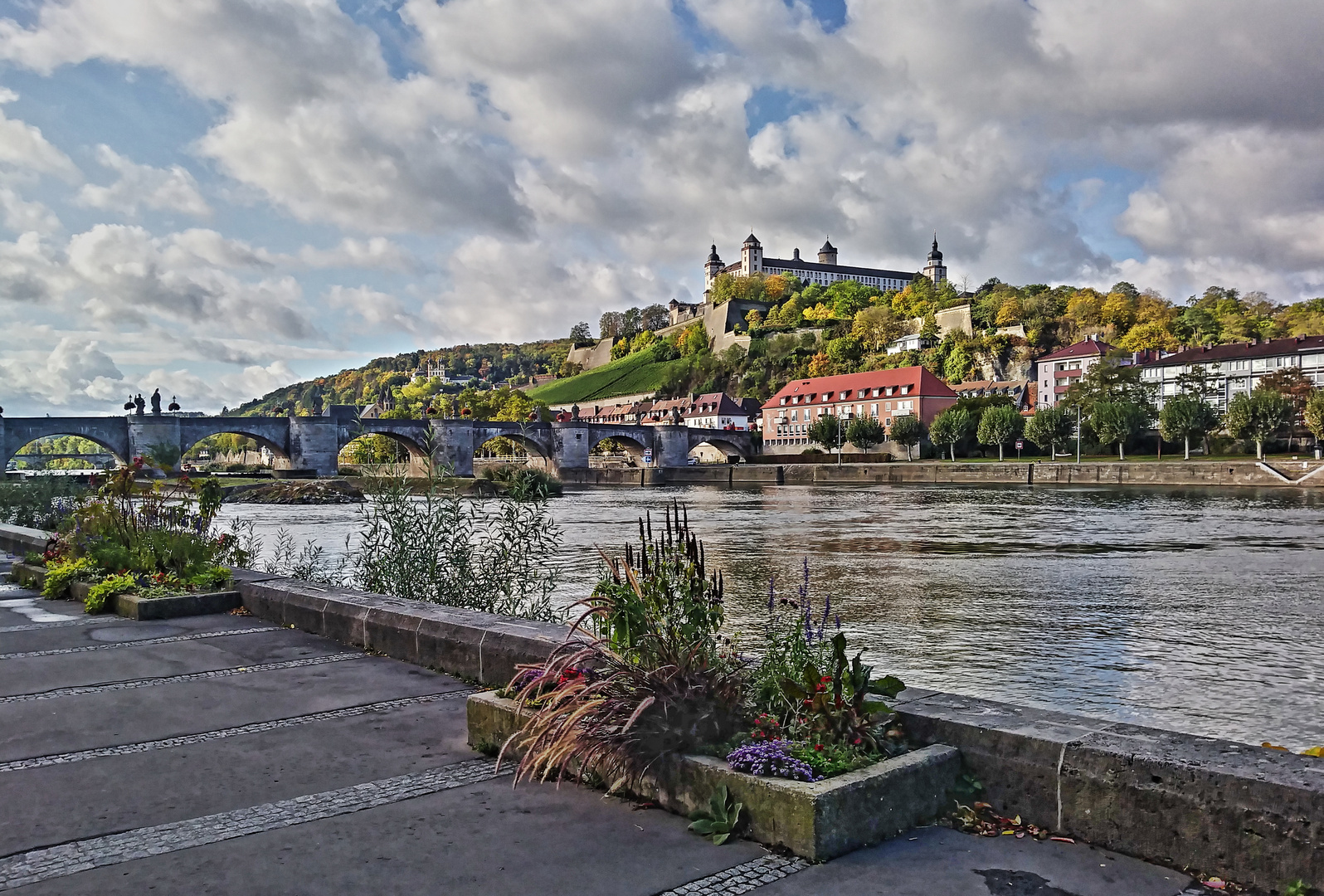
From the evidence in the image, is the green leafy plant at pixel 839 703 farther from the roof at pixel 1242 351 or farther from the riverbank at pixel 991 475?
the roof at pixel 1242 351

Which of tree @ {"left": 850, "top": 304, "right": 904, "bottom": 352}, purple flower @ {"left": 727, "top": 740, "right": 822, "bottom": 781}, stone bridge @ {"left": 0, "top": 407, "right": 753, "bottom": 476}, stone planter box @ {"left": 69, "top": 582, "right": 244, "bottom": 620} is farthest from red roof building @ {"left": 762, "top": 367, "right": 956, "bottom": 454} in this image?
purple flower @ {"left": 727, "top": 740, "right": 822, "bottom": 781}

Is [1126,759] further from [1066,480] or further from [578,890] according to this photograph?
[1066,480]

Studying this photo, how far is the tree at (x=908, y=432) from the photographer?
284 feet

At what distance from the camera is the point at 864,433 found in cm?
8706

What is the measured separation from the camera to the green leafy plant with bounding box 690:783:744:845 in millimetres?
3146

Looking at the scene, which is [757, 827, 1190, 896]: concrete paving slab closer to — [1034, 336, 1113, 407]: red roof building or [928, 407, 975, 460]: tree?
[928, 407, 975, 460]: tree

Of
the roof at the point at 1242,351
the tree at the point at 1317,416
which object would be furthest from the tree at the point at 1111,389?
the roof at the point at 1242,351

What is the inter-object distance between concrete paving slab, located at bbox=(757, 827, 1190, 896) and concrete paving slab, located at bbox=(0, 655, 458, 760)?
9.68 feet

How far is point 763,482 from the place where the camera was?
72.3 metres

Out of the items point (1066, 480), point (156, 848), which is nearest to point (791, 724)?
point (156, 848)

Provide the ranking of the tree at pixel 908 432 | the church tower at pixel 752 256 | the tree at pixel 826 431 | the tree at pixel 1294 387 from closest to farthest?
1. the tree at pixel 1294 387
2. the tree at pixel 908 432
3. the tree at pixel 826 431
4. the church tower at pixel 752 256

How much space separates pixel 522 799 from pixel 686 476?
75446mm

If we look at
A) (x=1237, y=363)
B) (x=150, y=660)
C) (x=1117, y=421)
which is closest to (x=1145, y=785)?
(x=150, y=660)

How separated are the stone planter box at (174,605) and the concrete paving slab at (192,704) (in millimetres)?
2650
